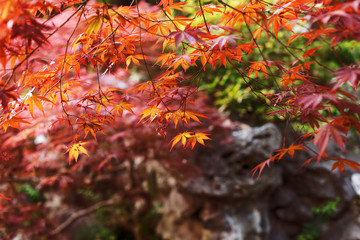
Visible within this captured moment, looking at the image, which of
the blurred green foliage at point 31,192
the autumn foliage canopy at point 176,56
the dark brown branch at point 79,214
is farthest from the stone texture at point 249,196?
the blurred green foliage at point 31,192

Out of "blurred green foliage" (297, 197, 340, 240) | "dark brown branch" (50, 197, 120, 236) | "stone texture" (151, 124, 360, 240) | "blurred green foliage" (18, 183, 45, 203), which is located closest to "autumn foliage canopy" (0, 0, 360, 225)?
"stone texture" (151, 124, 360, 240)

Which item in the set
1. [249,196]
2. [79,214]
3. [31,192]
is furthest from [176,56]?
[31,192]

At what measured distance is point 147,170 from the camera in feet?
11.0

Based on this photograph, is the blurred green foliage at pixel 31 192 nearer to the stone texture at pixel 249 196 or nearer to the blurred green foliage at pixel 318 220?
the stone texture at pixel 249 196

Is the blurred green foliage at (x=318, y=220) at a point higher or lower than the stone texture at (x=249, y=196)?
lower

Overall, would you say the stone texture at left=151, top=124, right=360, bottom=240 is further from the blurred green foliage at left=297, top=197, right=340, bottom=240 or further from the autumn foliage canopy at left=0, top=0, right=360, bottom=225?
the autumn foliage canopy at left=0, top=0, right=360, bottom=225

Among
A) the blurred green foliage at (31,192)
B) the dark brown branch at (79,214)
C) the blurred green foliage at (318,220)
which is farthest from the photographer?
the blurred green foliage at (31,192)

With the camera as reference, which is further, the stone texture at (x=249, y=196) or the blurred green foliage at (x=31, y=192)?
the blurred green foliage at (x=31, y=192)

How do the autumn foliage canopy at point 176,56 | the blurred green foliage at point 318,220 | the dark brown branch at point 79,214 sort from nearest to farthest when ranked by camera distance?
1. the autumn foliage canopy at point 176,56
2. the dark brown branch at point 79,214
3. the blurred green foliage at point 318,220

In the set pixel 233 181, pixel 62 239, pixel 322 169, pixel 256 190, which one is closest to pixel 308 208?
pixel 322 169

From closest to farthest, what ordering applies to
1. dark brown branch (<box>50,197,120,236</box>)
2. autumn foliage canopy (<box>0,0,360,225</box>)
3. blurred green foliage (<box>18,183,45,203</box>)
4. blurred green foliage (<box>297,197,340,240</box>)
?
autumn foliage canopy (<box>0,0,360,225</box>) → dark brown branch (<box>50,197,120,236</box>) → blurred green foliage (<box>297,197,340,240</box>) → blurred green foliage (<box>18,183,45,203</box>)

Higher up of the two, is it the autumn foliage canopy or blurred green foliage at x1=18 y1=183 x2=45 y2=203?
the autumn foliage canopy

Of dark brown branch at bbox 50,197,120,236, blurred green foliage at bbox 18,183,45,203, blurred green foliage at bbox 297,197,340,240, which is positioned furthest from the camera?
blurred green foliage at bbox 18,183,45,203

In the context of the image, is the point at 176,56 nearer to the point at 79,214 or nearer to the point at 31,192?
the point at 79,214
